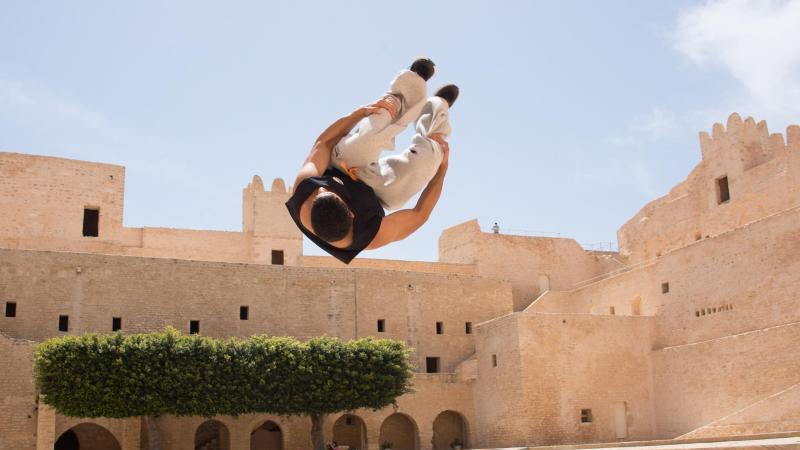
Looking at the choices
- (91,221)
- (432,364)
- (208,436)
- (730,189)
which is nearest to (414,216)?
(208,436)

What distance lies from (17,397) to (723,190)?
83.1ft

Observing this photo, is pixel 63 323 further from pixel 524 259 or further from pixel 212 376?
pixel 524 259

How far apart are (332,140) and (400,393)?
22.3 metres

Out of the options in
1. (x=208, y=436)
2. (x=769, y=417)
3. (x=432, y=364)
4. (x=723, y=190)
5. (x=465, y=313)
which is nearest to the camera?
(x=769, y=417)

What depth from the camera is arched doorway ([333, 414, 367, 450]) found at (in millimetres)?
33250

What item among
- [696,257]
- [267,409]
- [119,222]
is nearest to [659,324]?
[696,257]

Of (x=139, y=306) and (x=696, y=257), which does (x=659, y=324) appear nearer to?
(x=696, y=257)

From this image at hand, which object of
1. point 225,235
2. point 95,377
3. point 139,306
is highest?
point 225,235

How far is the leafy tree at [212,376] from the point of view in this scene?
25.7 meters

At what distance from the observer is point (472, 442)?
31922 mm

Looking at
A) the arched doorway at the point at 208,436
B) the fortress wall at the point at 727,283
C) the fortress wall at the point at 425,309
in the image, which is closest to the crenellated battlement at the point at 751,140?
the fortress wall at the point at 727,283

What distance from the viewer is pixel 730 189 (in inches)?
1394

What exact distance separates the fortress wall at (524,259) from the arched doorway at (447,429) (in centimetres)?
860

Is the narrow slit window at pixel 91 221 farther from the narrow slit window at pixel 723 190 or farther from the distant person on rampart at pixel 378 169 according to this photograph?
the distant person on rampart at pixel 378 169
